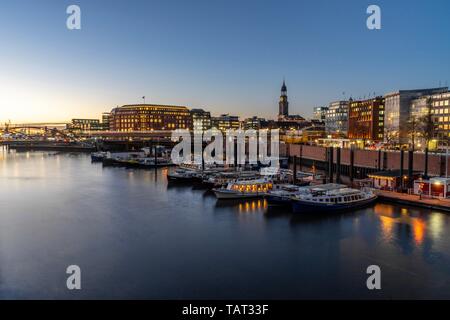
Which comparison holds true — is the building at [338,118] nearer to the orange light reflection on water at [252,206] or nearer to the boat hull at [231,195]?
the boat hull at [231,195]

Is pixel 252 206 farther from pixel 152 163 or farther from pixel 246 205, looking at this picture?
pixel 152 163

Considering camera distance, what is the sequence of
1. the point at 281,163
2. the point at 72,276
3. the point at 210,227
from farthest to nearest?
the point at 281,163, the point at 210,227, the point at 72,276

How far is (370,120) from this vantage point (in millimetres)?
81438

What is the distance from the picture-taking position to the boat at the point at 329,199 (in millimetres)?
24438

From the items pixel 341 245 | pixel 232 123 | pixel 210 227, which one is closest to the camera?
pixel 341 245

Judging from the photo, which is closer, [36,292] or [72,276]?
[36,292]

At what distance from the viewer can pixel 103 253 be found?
57.3 feet

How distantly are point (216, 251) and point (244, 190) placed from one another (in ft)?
39.8

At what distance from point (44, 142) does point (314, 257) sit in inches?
5316

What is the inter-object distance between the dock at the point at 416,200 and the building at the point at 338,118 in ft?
233

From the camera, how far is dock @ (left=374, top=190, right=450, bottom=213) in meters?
23.6

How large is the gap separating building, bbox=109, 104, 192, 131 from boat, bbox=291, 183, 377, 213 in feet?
401
